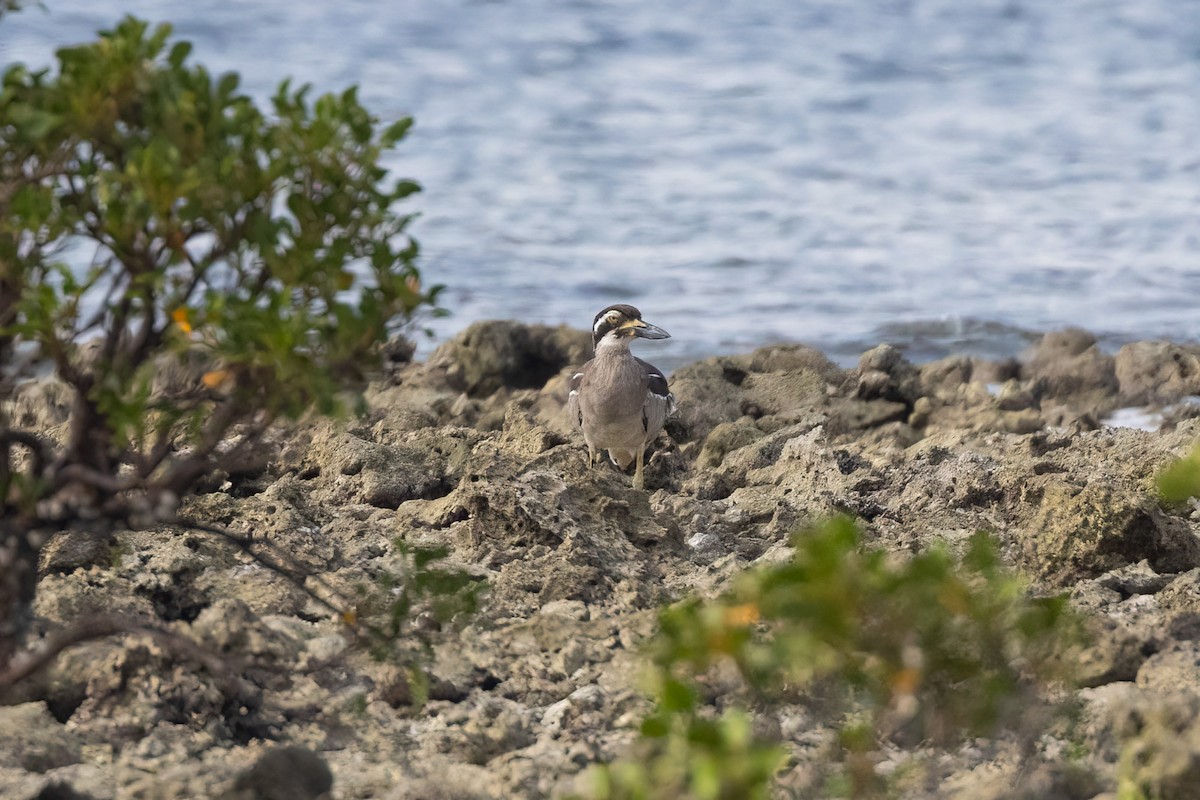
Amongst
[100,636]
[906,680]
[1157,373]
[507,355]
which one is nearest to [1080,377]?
[1157,373]

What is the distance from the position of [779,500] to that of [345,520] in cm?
159

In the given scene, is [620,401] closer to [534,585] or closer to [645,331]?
[645,331]

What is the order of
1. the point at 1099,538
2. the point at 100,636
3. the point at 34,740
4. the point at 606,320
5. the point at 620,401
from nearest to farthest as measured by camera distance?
the point at 100,636
the point at 34,740
the point at 1099,538
the point at 620,401
the point at 606,320

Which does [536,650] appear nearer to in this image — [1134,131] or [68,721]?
[68,721]

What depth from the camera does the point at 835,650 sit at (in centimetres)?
290

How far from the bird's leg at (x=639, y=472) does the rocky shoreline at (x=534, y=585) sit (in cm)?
5

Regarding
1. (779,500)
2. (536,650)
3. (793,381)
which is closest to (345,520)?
(536,650)

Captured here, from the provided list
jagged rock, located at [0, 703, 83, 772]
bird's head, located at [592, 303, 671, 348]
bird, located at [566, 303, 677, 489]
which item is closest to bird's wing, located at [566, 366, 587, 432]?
bird, located at [566, 303, 677, 489]

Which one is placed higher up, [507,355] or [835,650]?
[835,650]

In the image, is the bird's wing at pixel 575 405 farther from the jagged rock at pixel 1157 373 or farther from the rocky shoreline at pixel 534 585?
the jagged rock at pixel 1157 373

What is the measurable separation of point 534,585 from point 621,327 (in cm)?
348

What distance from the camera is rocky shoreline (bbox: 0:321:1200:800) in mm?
3736

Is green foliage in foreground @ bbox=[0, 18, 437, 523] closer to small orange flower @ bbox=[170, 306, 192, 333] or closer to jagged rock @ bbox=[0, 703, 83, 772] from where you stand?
small orange flower @ bbox=[170, 306, 192, 333]

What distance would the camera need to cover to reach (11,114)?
3.13 meters
